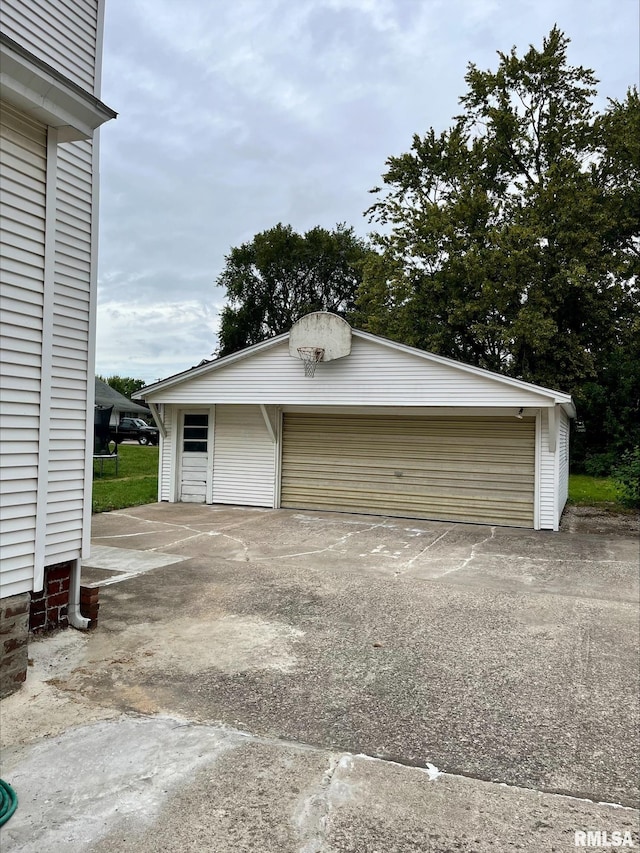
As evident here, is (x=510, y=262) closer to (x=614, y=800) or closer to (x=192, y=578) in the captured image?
(x=192, y=578)

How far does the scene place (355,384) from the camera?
10.5 m

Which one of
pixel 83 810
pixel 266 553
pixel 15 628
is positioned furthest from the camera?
pixel 266 553

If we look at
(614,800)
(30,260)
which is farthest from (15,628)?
(614,800)

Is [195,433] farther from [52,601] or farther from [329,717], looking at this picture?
[329,717]

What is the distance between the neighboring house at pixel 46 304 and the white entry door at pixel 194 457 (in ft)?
26.0

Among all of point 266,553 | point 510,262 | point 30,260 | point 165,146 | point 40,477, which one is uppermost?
point 165,146

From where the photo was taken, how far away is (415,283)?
21.3 meters

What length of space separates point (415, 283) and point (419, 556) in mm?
15727

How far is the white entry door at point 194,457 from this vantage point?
12320 millimetres

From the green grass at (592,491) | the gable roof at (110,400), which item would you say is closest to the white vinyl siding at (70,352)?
the green grass at (592,491)

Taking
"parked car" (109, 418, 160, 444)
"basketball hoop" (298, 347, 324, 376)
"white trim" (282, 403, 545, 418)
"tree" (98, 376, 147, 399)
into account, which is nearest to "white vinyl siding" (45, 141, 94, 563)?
"basketball hoop" (298, 347, 324, 376)

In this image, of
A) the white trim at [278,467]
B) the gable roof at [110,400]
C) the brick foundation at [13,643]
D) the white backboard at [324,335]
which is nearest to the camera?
the brick foundation at [13,643]

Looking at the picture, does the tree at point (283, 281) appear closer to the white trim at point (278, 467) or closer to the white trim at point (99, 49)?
the white trim at point (278, 467)

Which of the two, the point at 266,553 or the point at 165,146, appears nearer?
the point at 266,553
